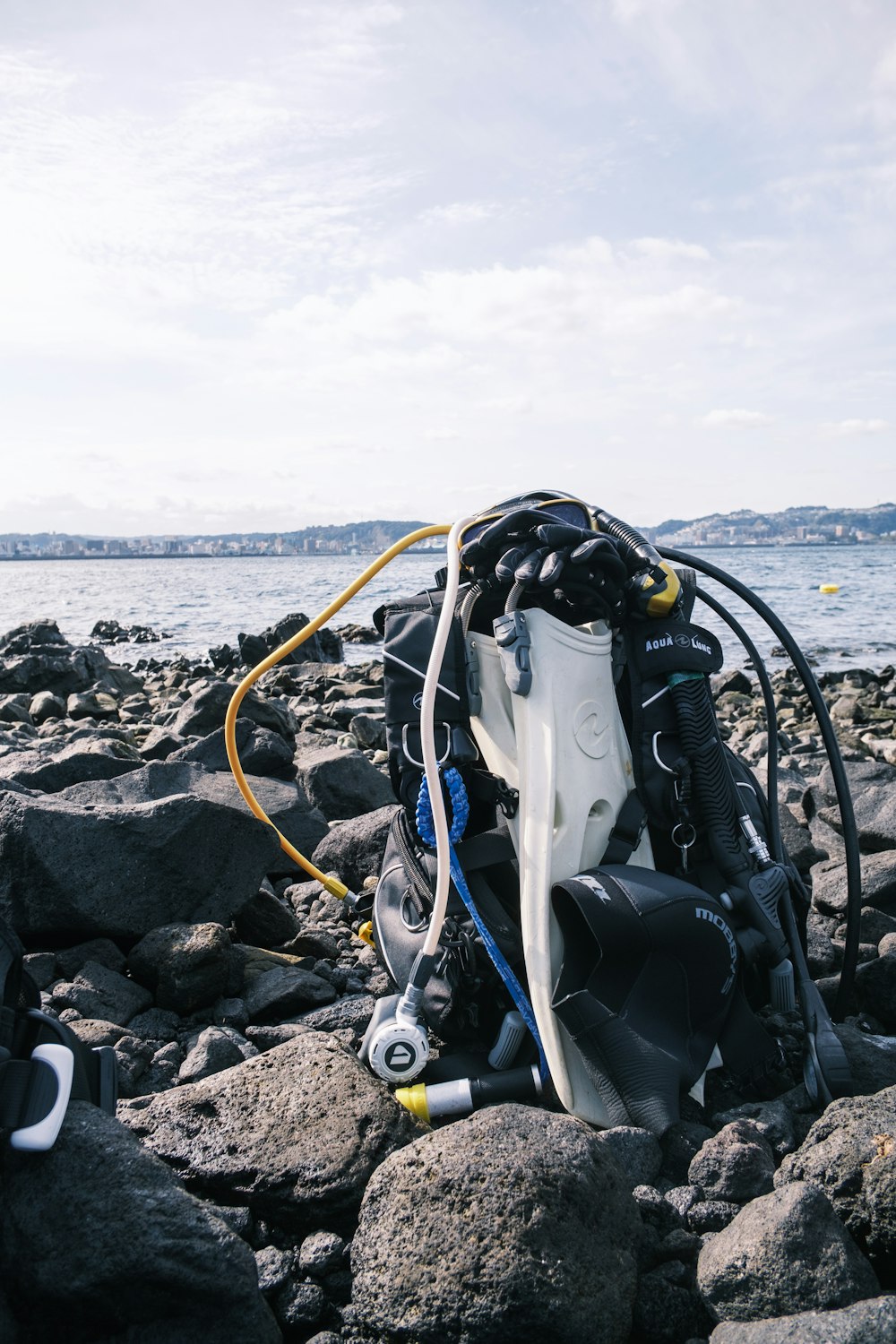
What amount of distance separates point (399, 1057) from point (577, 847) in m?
0.85

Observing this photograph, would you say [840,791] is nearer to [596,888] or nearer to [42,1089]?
[596,888]

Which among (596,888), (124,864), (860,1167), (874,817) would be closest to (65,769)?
(124,864)

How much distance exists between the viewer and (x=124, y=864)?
4113 millimetres

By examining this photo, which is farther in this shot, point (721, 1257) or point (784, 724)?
point (784, 724)

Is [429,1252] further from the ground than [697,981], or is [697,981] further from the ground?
[697,981]

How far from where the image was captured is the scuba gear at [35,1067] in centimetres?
212

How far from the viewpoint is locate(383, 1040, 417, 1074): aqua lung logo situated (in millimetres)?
3082

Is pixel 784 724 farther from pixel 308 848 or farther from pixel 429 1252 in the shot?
pixel 429 1252

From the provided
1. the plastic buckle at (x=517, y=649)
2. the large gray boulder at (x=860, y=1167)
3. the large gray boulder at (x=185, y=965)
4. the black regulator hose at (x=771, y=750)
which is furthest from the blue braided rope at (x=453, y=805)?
the large gray boulder at (x=860, y=1167)

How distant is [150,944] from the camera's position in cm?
389

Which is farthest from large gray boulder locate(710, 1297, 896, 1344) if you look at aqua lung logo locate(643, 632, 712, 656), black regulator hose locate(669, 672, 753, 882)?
A: aqua lung logo locate(643, 632, 712, 656)

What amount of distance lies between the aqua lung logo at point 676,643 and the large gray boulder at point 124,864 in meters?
1.93

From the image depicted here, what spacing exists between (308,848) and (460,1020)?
253cm

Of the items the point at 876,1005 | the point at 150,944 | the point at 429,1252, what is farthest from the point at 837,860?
the point at 429,1252
